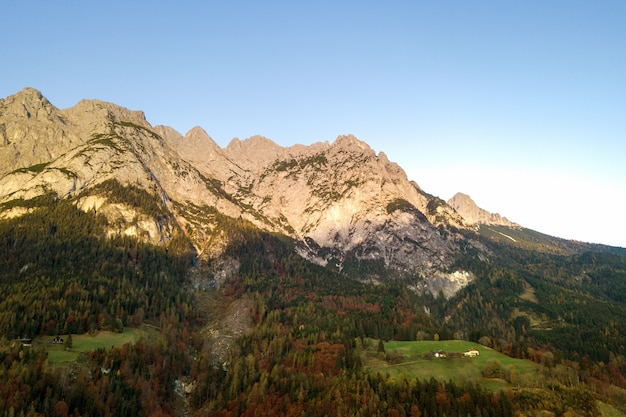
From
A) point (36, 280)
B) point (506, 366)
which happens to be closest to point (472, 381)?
point (506, 366)

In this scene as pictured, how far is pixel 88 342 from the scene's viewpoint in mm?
146500

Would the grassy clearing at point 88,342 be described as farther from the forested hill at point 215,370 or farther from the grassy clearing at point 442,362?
the grassy clearing at point 442,362

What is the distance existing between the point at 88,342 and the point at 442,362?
415 feet

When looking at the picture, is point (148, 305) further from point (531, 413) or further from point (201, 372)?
point (531, 413)

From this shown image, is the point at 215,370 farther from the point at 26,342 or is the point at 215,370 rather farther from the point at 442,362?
the point at 442,362

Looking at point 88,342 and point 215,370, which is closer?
point 88,342

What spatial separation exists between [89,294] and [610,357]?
22848cm

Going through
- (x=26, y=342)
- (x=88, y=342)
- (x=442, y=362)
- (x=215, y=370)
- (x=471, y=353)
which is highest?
(x=471, y=353)

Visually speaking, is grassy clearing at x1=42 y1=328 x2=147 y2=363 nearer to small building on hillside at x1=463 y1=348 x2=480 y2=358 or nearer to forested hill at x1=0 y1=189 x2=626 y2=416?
forested hill at x1=0 y1=189 x2=626 y2=416

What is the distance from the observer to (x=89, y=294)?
175000mm

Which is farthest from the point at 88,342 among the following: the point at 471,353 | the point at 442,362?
the point at 471,353

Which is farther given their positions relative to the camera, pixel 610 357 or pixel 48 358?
pixel 610 357

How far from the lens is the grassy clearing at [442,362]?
461 feet

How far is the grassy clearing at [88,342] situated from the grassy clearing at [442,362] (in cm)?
9036
